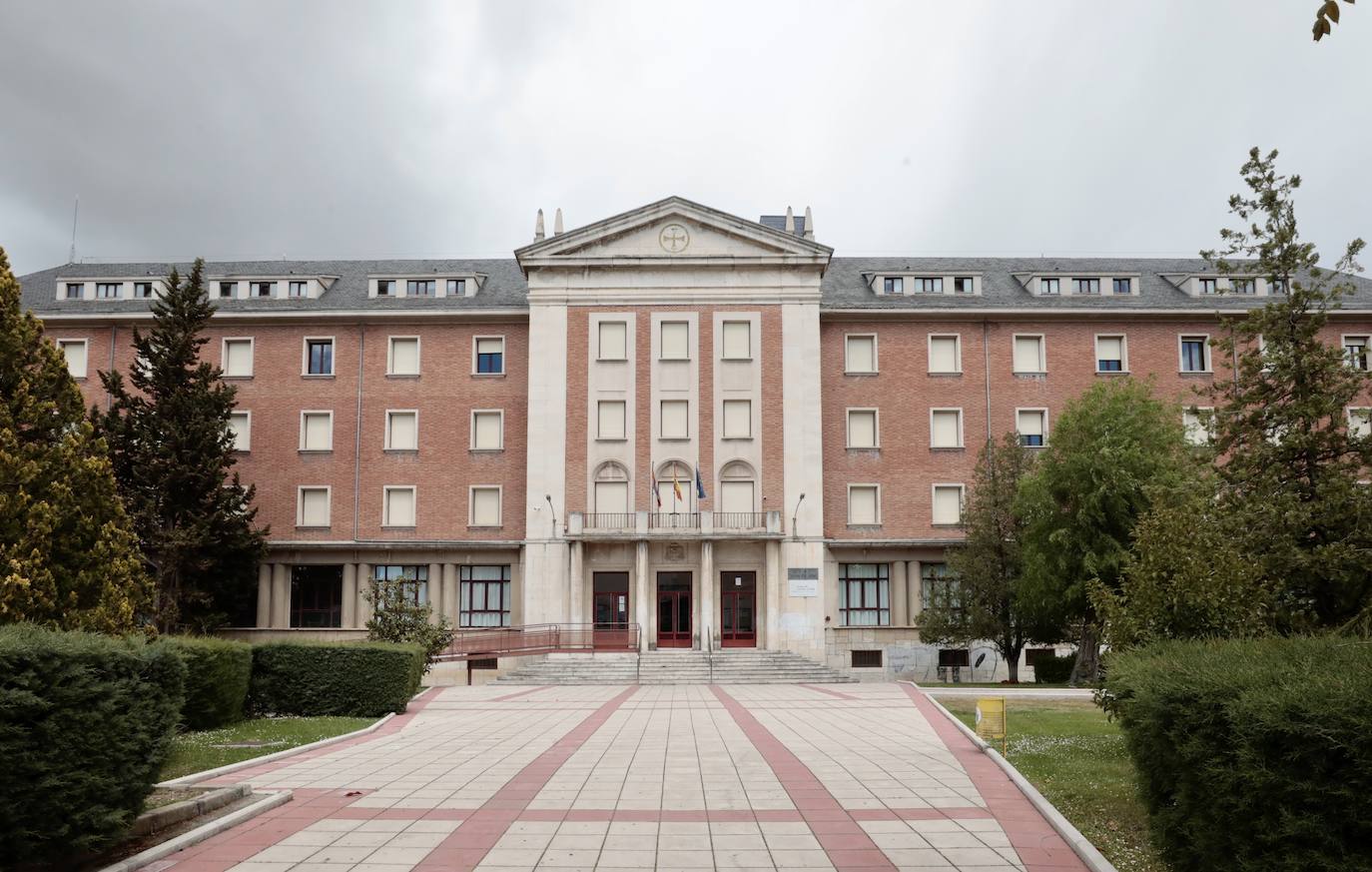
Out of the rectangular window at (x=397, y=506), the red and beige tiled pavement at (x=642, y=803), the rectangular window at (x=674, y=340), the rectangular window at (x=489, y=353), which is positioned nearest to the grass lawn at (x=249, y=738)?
the red and beige tiled pavement at (x=642, y=803)

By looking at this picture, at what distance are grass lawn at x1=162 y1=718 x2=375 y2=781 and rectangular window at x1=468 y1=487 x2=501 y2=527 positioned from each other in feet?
68.9

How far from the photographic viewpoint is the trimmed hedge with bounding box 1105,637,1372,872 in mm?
6137

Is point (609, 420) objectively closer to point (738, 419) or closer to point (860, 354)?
point (738, 419)

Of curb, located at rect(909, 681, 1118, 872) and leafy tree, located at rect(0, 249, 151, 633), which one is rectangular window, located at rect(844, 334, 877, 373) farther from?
leafy tree, located at rect(0, 249, 151, 633)

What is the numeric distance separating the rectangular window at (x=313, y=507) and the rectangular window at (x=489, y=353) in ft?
24.9

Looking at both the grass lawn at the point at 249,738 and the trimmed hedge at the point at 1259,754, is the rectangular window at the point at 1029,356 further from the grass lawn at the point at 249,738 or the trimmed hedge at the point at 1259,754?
the trimmed hedge at the point at 1259,754

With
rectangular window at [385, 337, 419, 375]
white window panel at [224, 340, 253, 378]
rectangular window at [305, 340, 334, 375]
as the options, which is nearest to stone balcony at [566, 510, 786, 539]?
rectangular window at [385, 337, 419, 375]

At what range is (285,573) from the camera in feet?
139

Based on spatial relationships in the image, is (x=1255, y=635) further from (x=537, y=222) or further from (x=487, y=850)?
(x=537, y=222)

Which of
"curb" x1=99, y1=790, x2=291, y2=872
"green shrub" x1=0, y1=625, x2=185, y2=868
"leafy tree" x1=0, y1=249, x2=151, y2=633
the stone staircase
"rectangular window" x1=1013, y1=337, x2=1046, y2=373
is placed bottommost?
→ the stone staircase

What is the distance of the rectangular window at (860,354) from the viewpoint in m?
43.0

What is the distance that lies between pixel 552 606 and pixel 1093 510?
1892 cm

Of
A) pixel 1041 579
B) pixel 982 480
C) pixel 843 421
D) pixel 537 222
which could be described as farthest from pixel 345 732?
pixel 537 222

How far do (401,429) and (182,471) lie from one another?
854 centimetres
